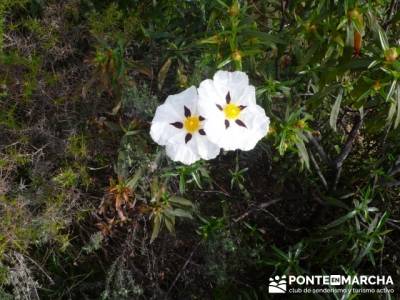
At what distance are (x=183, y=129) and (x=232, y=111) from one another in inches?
8.5

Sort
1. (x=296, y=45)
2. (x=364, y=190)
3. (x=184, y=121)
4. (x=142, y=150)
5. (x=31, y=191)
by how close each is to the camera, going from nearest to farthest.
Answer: (x=184, y=121), (x=296, y=45), (x=142, y=150), (x=364, y=190), (x=31, y=191)

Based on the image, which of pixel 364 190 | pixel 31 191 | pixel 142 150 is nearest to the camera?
pixel 142 150

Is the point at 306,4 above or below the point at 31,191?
above

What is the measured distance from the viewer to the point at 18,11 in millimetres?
3014

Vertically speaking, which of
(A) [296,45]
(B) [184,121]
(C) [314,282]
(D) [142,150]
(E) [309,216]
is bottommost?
(C) [314,282]

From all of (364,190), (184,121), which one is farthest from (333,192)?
(184,121)

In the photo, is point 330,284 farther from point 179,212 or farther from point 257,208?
point 179,212

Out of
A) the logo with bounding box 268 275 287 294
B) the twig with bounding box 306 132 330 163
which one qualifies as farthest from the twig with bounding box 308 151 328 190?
the logo with bounding box 268 275 287 294

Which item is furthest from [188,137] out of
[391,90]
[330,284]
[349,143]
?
[330,284]

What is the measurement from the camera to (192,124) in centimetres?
214

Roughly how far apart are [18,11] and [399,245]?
8.27 feet

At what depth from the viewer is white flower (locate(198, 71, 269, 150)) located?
2.01 meters

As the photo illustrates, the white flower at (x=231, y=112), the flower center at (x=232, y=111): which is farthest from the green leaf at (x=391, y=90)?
the flower center at (x=232, y=111)

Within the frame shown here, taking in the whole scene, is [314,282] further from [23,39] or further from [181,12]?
[23,39]
